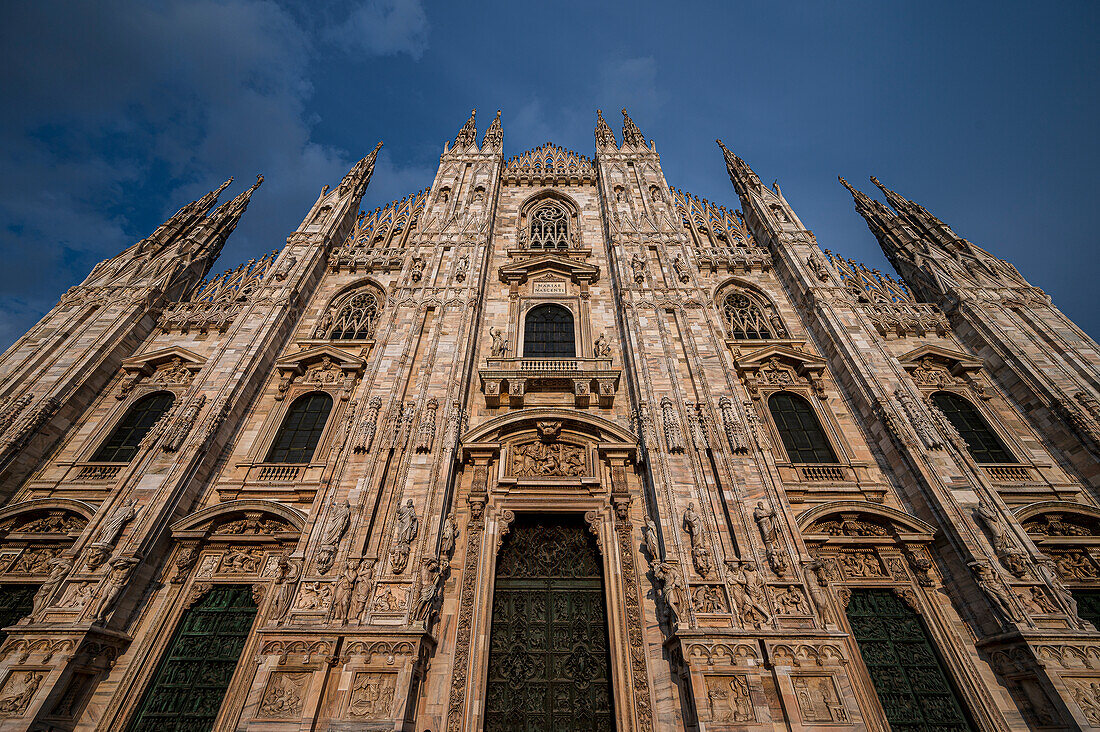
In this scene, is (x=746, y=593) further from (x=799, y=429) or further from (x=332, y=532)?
(x=332, y=532)

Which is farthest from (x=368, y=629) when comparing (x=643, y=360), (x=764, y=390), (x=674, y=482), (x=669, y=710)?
(x=764, y=390)

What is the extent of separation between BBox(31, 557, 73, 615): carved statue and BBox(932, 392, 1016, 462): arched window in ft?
68.8

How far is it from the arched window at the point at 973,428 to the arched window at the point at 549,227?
13.5 meters

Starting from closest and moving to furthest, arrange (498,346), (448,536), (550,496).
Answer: (448,536) → (550,496) → (498,346)

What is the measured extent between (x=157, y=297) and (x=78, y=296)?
85.9 inches

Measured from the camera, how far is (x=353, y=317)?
54.7 feet

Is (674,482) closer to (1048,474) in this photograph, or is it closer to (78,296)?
(1048,474)

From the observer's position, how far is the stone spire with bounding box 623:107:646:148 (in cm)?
2261

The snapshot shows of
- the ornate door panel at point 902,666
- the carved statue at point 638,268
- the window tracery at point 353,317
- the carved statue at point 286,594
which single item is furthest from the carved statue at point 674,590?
the window tracery at point 353,317

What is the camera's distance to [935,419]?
1223cm

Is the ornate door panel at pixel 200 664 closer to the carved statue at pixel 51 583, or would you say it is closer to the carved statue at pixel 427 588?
the carved statue at pixel 51 583

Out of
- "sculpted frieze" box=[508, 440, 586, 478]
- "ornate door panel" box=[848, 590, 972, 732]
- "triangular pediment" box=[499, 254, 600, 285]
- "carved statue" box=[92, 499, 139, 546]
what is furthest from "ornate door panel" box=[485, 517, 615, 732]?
"triangular pediment" box=[499, 254, 600, 285]

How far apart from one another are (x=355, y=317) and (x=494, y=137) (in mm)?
12384

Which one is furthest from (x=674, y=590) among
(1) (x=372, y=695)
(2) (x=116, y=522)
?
(2) (x=116, y=522)
